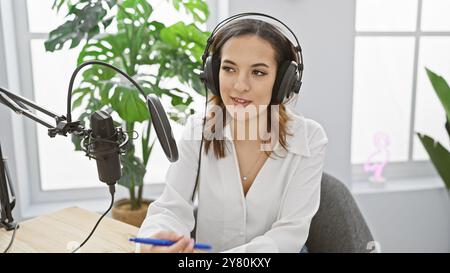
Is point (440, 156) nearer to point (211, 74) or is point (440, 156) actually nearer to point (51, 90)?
point (211, 74)

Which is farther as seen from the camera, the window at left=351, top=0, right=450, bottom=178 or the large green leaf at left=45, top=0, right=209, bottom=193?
the window at left=351, top=0, right=450, bottom=178

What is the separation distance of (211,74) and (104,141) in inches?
15.9

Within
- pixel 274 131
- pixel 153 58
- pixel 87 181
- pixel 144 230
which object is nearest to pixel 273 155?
pixel 274 131

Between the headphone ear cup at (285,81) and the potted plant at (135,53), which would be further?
the potted plant at (135,53)

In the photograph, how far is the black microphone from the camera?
21.1 inches

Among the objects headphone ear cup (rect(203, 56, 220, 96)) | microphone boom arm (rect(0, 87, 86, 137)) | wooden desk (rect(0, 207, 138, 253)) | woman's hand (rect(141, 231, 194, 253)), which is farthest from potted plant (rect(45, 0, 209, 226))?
microphone boom arm (rect(0, 87, 86, 137))

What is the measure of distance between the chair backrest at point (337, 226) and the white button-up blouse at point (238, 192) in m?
0.11

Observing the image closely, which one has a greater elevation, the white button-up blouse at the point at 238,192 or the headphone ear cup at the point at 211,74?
the headphone ear cup at the point at 211,74

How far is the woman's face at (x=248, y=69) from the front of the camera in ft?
2.88

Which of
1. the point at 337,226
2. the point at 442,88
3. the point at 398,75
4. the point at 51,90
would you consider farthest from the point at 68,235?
the point at 398,75

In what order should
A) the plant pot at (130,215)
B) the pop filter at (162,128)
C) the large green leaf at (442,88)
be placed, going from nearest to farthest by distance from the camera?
the pop filter at (162,128), the plant pot at (130,215), the large green leaf at (442,88)

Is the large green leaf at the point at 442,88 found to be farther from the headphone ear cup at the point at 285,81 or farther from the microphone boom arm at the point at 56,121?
the microphone boom arm at the point at 56,121

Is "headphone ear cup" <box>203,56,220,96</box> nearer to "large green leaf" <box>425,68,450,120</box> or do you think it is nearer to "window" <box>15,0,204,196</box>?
"window" <box>15,0,204,196</box>

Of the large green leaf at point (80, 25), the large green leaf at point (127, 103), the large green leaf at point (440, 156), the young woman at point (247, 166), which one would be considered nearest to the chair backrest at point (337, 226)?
the young woman at point (247, 166)
